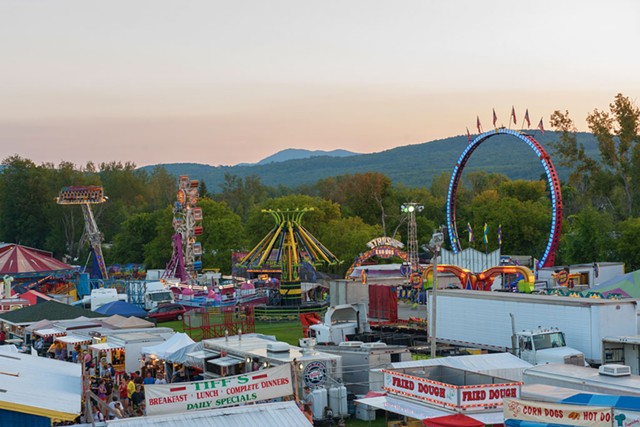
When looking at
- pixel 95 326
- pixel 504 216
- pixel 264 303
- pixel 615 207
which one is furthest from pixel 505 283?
pixel 615 207

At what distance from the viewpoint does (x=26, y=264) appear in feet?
203

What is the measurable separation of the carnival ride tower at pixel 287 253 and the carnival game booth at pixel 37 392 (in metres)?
27.2

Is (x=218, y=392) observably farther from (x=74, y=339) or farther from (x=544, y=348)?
(x=74, y=339)

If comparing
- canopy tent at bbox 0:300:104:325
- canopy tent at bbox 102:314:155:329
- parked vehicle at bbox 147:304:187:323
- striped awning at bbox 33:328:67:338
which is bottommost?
parked vehicle at bbox 147:304:187:323

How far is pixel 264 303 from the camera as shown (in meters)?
50.9

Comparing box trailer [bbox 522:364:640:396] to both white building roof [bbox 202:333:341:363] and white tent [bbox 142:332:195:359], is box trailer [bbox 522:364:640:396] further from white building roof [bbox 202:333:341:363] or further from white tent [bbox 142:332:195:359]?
white tent [bbox 142:332:195:359]

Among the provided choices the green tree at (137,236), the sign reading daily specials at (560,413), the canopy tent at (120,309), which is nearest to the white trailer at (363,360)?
the sign reading daily specials at (560,413)

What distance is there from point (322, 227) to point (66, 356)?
5914cm

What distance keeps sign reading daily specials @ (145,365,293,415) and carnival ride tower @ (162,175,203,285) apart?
4336 centimetres

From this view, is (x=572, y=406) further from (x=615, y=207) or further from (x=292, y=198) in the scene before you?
(x=292, y=198)

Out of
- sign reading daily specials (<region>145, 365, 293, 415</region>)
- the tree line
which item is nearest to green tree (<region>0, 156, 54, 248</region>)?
the tree line

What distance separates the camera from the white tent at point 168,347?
27586mm

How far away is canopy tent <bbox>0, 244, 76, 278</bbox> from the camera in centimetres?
6084

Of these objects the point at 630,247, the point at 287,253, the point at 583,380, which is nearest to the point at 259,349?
the point at 583,380
